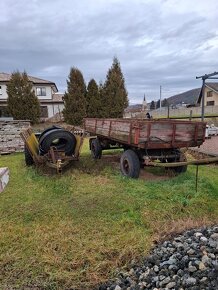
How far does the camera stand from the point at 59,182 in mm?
7512

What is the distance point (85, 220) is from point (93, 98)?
74.7ft

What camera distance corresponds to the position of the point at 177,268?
3.65 metres

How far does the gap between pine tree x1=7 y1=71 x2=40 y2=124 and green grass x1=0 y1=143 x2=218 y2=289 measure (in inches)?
780

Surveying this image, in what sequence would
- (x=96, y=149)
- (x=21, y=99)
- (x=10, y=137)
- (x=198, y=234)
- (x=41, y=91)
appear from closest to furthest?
(x=198, y=234) → (x=96, y=149) → (x=10, y=137) → (x=21, y=99) → (x=41, y=91)

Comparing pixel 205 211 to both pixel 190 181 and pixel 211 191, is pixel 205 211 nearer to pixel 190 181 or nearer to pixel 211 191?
pixel 211 191

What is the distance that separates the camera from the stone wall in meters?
13.9

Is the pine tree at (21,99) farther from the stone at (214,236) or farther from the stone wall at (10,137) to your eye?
the stone at (214,236)

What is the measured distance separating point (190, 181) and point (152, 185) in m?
1.04

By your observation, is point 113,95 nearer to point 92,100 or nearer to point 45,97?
point 92,100

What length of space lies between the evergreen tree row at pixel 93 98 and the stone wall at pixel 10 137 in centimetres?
1236

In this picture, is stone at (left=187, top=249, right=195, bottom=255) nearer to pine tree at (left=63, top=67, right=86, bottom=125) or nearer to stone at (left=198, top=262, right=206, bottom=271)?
stone at (left=198, top=262, right=206, bottom=271)

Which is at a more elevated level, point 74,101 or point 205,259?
point 74,101

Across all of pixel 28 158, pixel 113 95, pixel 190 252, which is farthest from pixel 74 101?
pixel 190 252

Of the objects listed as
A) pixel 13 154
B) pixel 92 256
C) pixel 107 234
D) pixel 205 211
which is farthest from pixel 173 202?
pixel 13 154
